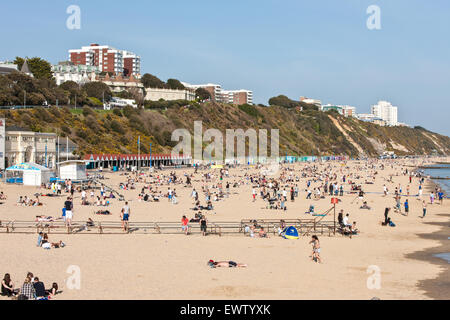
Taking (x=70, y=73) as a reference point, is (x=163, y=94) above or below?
below

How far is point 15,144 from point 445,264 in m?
39.2

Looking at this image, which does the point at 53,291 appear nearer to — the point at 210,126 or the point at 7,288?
the point at 7,288

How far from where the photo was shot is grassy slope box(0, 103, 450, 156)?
64188 mm

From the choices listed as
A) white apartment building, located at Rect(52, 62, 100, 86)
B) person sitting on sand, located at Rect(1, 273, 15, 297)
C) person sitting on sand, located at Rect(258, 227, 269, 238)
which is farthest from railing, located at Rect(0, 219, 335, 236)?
white apartment building, located at Rect(52, 62, 100, 86)

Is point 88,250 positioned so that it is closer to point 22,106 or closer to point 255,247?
point 255,247

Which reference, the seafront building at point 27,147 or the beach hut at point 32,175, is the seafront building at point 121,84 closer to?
the seafront building at point 27,147

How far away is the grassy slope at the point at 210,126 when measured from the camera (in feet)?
211

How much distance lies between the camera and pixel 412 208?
28.7m

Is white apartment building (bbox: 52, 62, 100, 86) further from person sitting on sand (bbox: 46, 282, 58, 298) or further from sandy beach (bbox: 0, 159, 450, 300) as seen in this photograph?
person sitting on sand (bbox: 46, 282, 58, 298)

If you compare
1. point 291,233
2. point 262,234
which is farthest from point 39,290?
point 291,233

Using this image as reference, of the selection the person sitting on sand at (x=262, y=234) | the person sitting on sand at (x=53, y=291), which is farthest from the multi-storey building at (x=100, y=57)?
the person sitting on sand at (x=53, y=291)

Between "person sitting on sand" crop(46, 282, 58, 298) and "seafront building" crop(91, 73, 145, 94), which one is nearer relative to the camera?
"person sitting on sand" crop(46, 282, 58, 298)

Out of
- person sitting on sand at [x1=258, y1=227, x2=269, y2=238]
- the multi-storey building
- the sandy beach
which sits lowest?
the sandy beach

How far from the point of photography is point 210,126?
341 feet
